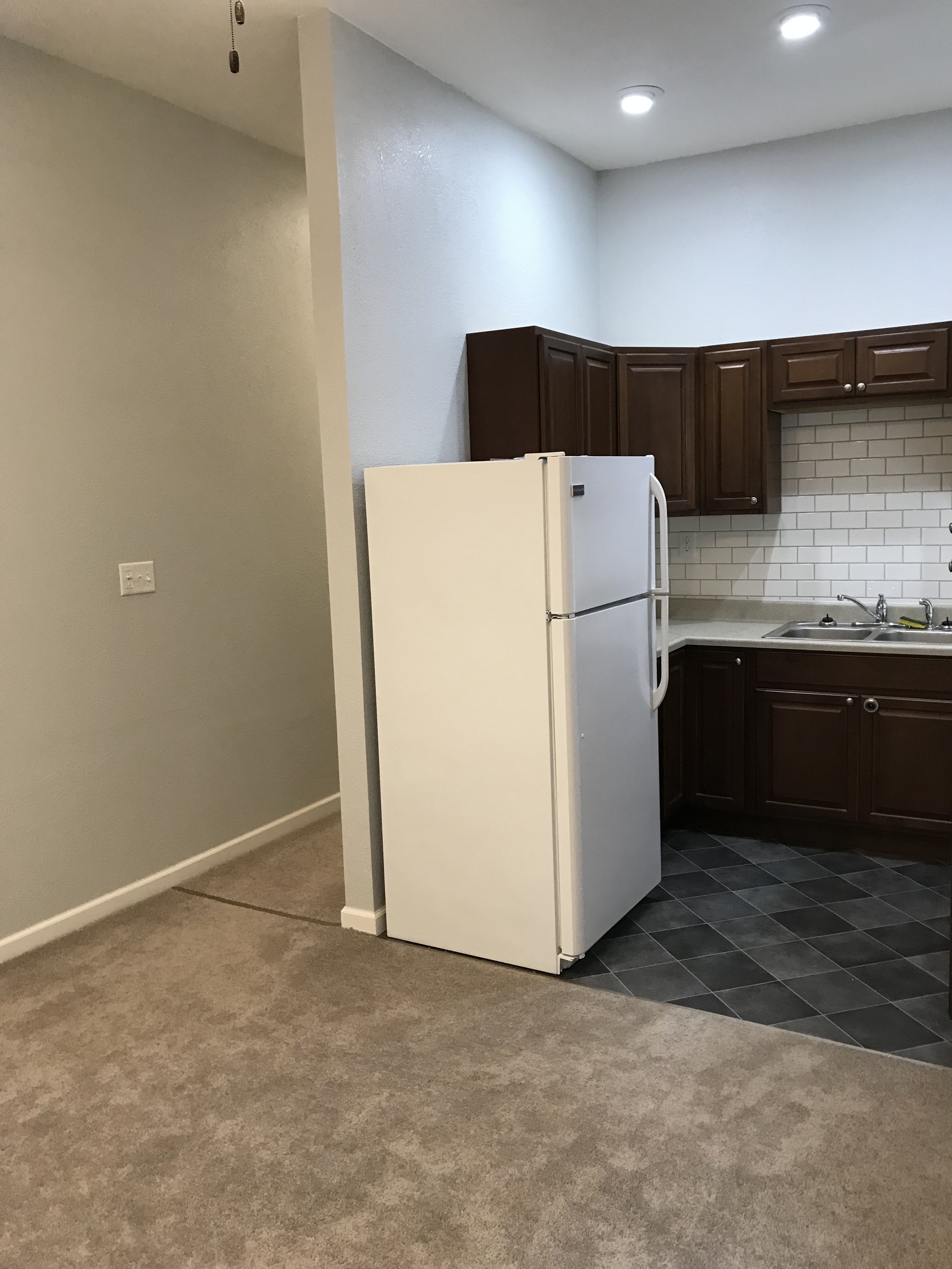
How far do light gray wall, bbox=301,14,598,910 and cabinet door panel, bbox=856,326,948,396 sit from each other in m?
1.41

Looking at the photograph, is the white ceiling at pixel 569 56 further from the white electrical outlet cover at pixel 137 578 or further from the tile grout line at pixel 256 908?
the tile grout line at pixel 256 908

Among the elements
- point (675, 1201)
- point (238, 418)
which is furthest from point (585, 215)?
point (675, 1201)

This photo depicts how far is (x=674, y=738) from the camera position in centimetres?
412

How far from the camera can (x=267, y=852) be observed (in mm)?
4250

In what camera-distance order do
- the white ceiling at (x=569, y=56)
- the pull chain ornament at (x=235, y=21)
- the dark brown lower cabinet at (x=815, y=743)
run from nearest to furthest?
1. the pull chain ornament at (x=235, y=21)
2. the white ceiling at (x=569, y=56)
3. the dark brown lower cabinet at (x=815, y=743)

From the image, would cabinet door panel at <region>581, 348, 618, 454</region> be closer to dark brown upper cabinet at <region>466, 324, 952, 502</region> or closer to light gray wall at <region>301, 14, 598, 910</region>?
dark brown upper cabinet at <region>466, 324, 952, 502</region>

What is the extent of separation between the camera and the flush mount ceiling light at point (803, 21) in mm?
3135

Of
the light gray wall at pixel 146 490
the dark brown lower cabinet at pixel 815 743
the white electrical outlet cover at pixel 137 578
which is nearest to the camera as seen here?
the light gray wall at pixel 146 490

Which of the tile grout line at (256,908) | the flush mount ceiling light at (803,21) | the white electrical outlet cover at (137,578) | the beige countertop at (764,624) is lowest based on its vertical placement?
the tile grout line at (256,908)

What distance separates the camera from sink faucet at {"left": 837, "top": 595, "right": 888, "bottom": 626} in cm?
430

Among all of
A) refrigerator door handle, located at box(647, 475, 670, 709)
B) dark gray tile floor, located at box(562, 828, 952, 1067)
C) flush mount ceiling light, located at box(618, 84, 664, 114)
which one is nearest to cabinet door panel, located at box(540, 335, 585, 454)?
refrigerator door handle, located at box(647, 475, 670, 709)

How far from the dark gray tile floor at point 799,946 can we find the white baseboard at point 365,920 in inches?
27.2

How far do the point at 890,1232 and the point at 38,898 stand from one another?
2.70 meters

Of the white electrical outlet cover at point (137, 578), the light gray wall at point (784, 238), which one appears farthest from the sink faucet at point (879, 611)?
the white electrical outlet cover at point (137, 578)
